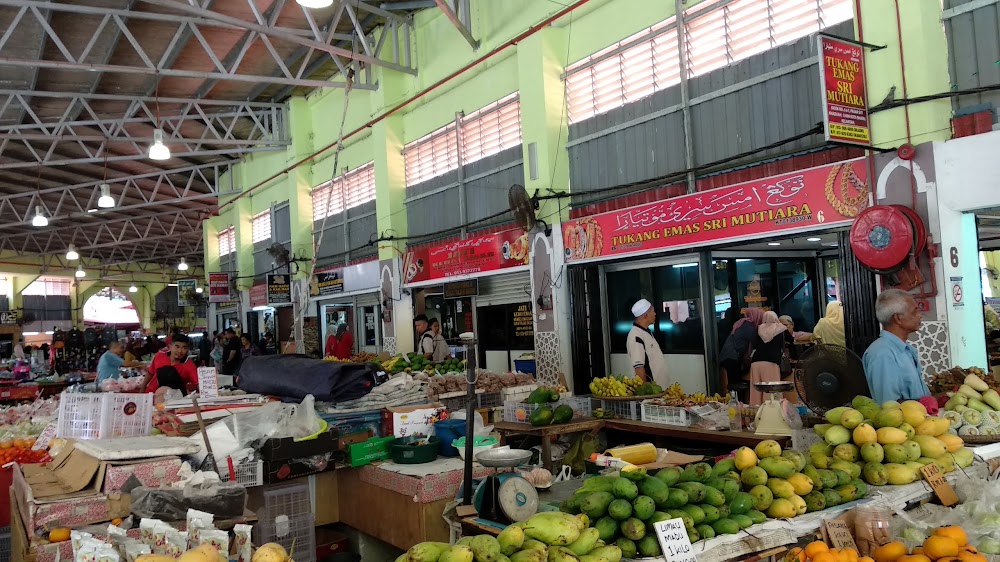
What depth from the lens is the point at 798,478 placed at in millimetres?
3232

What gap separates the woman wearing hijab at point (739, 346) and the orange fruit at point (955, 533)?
4463mm

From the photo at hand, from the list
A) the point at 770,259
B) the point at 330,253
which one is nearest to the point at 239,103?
the point at 330,253

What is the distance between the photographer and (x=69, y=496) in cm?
404

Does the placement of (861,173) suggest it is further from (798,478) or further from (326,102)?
(326,102)

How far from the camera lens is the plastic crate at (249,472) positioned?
4785mm

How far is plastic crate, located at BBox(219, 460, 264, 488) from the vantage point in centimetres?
479

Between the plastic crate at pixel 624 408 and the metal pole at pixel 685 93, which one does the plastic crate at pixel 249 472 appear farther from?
the metal pole at pixel 685 93

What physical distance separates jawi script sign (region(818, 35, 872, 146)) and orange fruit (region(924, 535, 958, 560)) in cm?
371

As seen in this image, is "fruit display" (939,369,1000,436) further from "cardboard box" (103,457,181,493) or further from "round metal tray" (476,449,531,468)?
"cardboard box" (103,457,181,493)

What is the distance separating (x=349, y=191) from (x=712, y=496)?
43.9 ft

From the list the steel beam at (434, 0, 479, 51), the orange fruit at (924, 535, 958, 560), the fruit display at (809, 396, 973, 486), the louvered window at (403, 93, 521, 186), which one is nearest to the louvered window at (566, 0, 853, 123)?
the louvered window at (403, 93, 521, 186)

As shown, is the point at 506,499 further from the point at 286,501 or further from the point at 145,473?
the point at 286,501

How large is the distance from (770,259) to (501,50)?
4.67 meters

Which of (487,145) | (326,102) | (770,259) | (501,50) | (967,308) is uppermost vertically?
(326,102)
